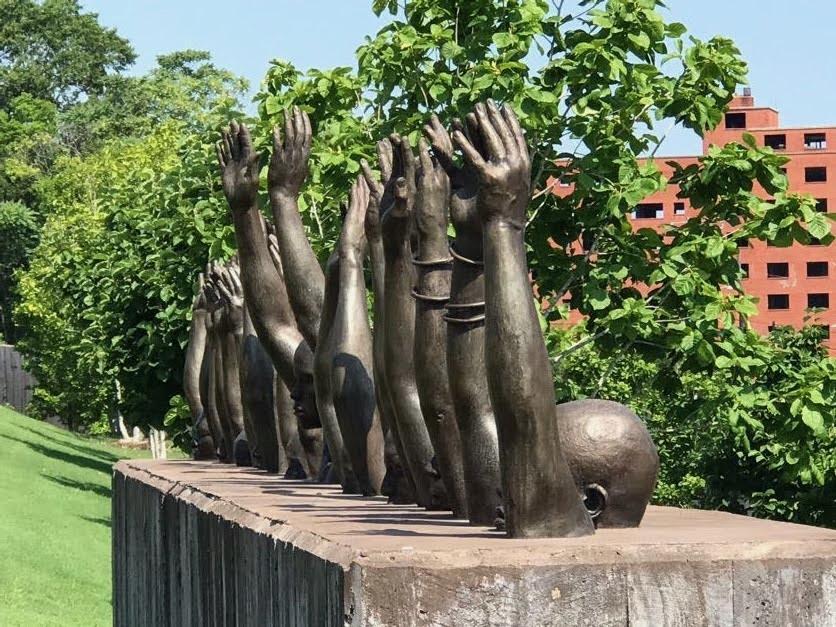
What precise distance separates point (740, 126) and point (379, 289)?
63.9 meters

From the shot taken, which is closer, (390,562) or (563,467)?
(390,562)

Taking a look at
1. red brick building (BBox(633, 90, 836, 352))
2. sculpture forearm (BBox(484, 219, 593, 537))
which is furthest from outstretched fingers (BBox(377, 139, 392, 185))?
red brick building (BBox(633, 90, 836, 352))

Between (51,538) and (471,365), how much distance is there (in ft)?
58.5

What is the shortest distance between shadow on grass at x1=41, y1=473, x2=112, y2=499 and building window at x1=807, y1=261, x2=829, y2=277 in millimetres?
37542

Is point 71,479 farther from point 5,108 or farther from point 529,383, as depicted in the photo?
point 5,108

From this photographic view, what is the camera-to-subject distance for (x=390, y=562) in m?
4.54

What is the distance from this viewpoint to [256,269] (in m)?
9.12

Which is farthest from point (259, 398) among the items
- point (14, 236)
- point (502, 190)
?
point (14, 236)

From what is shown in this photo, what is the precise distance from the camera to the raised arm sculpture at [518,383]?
207 inches

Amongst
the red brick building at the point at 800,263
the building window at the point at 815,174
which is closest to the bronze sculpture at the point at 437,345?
the red brick building at the point at 800,263

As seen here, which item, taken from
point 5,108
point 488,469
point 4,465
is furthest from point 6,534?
point 5,108

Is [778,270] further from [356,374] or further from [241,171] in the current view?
[356,374]

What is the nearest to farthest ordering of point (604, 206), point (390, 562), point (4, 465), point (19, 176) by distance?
point (390, 562), point (604, 206), point (4, 465), point (19, 176)

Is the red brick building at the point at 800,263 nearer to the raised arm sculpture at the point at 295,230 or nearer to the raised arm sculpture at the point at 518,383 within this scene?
the raised arm sculpture at the point at 295,230
